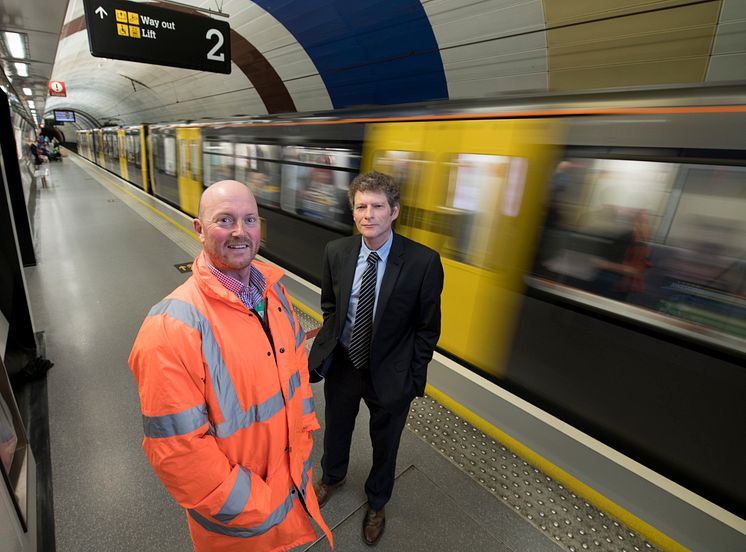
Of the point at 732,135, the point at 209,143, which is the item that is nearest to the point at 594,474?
the point at 732,135

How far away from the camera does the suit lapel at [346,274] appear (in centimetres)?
187

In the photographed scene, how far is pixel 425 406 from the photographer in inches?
119

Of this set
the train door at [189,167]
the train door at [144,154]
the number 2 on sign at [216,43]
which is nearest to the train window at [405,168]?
the number 2 on sign at [216,43]

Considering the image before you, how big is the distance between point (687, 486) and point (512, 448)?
3.11 ft

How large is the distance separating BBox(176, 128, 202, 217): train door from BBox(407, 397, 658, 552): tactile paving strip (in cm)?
688

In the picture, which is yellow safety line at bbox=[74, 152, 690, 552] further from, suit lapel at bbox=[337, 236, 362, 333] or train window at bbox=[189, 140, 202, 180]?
train window at bbox=[189, 140, 202, 180]

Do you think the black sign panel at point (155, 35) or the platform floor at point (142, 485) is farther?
the black sign panel at point (155, 35)

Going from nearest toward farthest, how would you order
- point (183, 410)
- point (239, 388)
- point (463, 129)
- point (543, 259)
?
point (183, 410), point (239, 388), point (543, 259), point (463, 129)

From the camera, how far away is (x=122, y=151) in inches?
594

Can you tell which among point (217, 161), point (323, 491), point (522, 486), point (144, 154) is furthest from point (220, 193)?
point (144, 154)

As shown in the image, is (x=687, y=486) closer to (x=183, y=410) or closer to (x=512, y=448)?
(x=512, y=448)

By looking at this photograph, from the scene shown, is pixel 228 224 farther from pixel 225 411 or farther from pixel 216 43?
pixel 216 43

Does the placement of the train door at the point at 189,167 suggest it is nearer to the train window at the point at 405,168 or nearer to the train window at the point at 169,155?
the train window at the point at 169,155

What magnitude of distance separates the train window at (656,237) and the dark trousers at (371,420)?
58.0 inches
